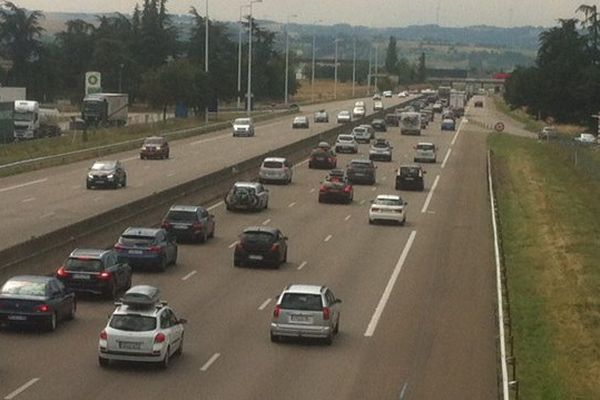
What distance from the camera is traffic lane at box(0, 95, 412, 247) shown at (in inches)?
1797

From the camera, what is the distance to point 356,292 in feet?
114

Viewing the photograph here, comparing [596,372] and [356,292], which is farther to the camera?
[356,292]

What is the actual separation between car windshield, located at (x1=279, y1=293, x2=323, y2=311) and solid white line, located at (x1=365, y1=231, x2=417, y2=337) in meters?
2.22

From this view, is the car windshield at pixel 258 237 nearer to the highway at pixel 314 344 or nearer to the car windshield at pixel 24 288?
the highway at pixel 314 344

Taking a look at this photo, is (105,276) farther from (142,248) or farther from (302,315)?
(302,315)

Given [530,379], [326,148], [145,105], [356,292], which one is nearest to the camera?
[530,379]

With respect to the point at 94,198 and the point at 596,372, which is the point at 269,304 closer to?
the point at 596,372

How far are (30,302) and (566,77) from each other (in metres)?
153

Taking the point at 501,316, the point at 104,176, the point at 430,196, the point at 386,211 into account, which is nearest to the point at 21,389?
the point at 501,316

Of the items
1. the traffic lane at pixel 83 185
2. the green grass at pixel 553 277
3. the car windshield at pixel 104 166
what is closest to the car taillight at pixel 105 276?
the traffic lane at pixel 83 185

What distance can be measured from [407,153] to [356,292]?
59878 millimetres

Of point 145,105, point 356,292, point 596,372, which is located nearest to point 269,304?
point 356,292

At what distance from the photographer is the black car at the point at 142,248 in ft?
120

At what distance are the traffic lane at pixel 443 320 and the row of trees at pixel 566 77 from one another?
114 metres
